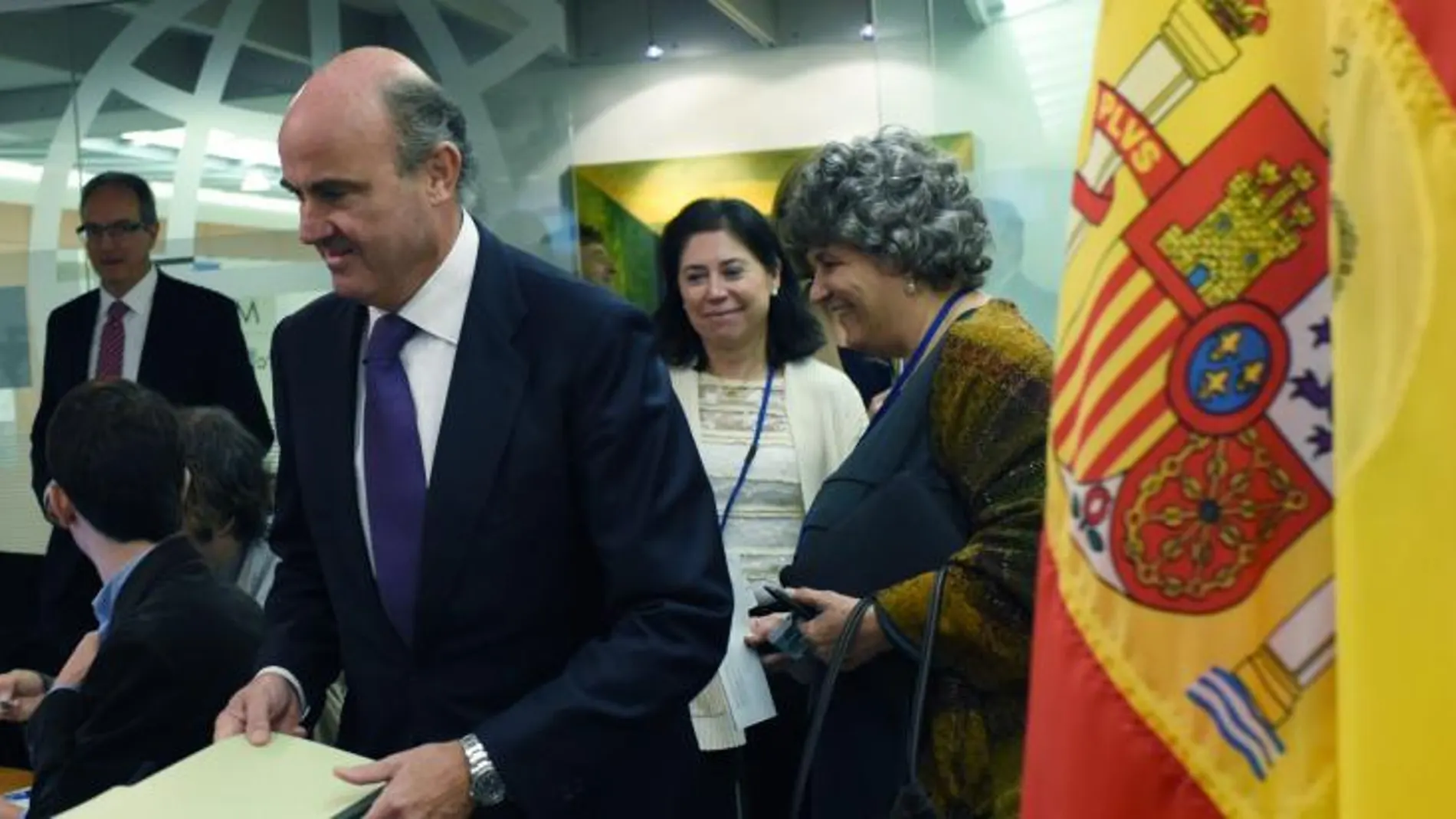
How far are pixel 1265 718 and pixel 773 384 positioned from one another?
2156 millimetres

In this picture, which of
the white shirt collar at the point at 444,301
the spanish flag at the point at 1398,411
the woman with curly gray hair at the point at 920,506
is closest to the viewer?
the spanish flag at the point at 1398,411

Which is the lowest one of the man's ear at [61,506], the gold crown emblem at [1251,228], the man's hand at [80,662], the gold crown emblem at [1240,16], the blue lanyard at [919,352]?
the man's hand at [80,662]

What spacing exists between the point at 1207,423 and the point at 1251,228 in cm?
11

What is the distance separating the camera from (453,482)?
155 cm

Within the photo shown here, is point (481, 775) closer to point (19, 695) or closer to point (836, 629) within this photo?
point (836, 629)

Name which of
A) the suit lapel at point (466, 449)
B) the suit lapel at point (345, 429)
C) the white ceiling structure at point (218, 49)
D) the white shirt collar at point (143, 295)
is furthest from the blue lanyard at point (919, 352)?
the white ceiling structure at point (218, 49)

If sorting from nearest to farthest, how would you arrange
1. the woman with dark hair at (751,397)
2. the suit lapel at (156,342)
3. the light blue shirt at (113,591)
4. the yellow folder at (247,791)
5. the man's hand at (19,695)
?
the yellow folder at (247,791) < the light blue shirt at (113,591) < the man's hand at (19,695) < the woman with dark hair at (751,397) < the suit lapel at (156,342)

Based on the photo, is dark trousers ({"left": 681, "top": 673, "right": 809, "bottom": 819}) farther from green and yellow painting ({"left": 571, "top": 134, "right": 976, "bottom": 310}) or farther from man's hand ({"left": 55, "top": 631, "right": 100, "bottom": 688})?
green and yellow painting ({"left": 571, "top": 134, "right": 976, "bottom": 310})

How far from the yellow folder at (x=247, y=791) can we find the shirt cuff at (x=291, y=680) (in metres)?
0.18

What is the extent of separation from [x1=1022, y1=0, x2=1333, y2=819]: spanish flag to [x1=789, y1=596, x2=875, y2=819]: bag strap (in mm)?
773

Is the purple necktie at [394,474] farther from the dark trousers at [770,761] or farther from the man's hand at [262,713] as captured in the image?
the dark trousers at [770,761]

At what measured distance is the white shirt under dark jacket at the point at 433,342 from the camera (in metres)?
1.63

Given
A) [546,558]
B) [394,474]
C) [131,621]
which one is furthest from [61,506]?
[546,558]

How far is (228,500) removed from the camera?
114 inches
